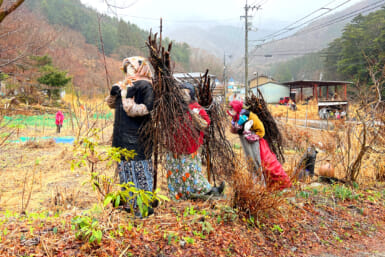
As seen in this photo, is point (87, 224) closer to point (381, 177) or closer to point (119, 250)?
point (119, 250)

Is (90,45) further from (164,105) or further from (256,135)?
(164,105)

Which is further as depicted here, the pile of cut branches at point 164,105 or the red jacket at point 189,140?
the red jacket at point 189,140

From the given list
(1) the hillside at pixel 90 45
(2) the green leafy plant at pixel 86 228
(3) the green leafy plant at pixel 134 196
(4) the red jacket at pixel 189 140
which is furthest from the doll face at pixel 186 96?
(2) the green leafy plant at pixel 86 228

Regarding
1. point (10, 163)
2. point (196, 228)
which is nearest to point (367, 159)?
point (196, 228)

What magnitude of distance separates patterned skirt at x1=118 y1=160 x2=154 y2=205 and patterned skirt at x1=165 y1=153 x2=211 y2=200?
1.49 feet

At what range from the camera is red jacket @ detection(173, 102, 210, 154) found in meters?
2.90

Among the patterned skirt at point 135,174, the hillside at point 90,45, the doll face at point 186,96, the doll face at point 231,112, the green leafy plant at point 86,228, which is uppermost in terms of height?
the hillside at point 90,45

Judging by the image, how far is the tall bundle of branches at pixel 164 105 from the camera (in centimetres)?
265

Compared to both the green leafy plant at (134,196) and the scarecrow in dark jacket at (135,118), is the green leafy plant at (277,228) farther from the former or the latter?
the green leafy plant at (134,196)

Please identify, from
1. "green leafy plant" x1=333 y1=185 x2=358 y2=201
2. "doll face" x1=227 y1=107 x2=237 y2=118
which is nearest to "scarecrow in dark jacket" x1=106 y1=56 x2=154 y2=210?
"doll face" x1=227 y1=107 x2=237 y2=118

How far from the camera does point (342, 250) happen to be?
2.74m

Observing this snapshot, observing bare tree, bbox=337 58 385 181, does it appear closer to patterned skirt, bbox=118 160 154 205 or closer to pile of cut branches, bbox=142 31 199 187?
pile of cut branches, bbox=142 31 199 187

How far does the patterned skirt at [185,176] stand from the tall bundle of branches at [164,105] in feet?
1.62

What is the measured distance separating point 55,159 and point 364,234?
661cm
